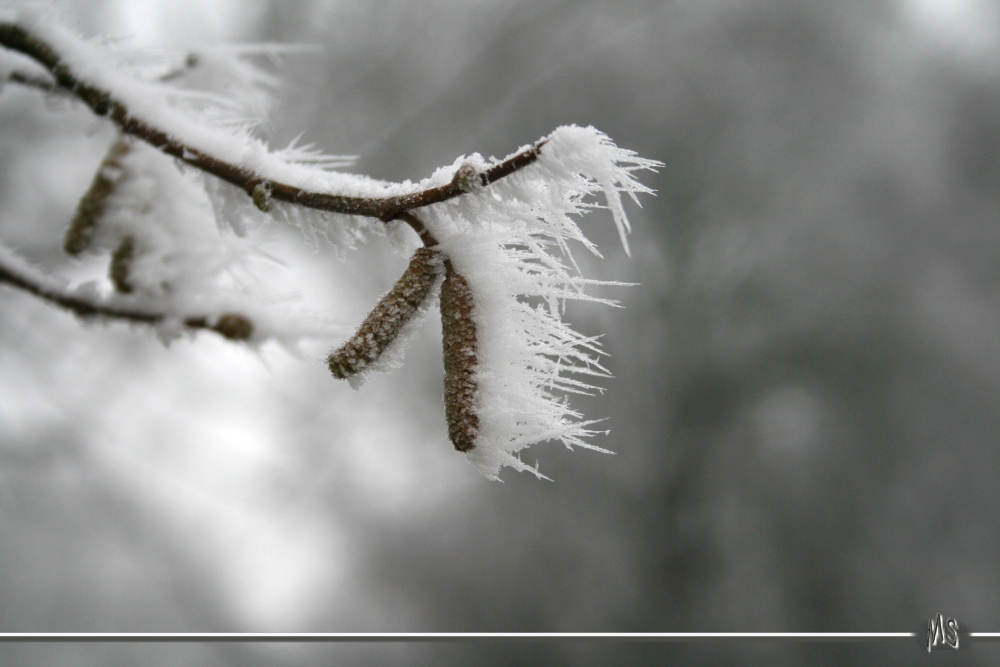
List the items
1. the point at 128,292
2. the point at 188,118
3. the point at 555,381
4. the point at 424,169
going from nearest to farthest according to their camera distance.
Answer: the point at 128,292
the point at 188,118
the point at 555,381
the point at 424,169

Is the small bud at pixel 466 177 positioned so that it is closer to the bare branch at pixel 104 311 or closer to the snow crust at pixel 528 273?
the snow crust at pixel 528 273

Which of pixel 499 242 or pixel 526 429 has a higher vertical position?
pixel 499 242

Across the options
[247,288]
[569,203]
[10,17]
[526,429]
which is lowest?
[526,429]

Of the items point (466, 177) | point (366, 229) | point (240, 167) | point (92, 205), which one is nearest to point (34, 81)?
point (92, 205)

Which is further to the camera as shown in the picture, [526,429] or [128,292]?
[526,429]

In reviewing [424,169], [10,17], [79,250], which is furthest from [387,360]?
[424,169]

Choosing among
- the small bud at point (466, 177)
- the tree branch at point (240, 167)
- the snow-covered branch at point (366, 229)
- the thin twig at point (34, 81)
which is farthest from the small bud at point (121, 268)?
the small bud at point (466, 177)

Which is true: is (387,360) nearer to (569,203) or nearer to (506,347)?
(506,347)

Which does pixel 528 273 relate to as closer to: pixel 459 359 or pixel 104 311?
pixel 459 359
